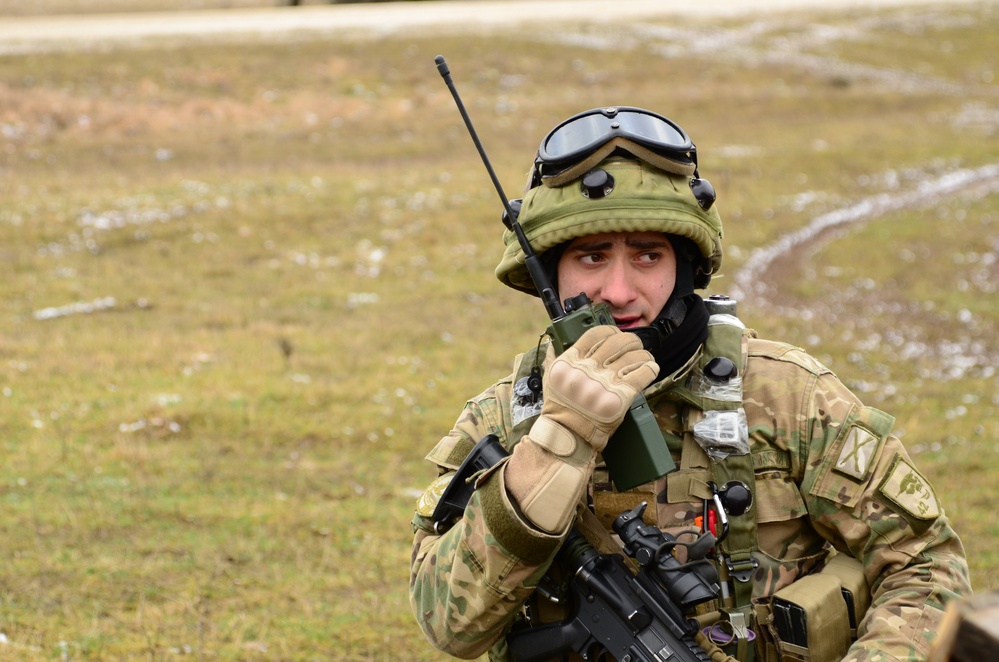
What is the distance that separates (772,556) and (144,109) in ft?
97.1

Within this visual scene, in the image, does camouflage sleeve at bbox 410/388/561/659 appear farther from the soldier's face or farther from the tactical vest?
the soldier's face

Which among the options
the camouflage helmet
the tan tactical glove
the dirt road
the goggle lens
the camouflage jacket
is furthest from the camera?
the dirt road

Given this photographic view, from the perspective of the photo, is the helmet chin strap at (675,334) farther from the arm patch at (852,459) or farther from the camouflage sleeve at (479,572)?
the camouflage sleeve at (479,572)

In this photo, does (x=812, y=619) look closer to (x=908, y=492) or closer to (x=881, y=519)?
(x=881, y=519)

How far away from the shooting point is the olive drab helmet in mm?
3660

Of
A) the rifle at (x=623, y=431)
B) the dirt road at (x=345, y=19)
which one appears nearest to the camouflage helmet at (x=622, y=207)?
the rifle at (x=623, y=431)

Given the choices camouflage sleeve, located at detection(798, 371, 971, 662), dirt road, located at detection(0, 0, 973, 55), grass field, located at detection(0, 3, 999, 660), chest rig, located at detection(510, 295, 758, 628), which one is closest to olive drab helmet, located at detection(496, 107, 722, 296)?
chest rig, located at detection(510, 295, 758, 628)

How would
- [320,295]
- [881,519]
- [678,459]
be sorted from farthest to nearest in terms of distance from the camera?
[320,295], [678,459], [881,519]

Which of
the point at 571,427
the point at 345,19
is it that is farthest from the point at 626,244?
the point at 345,19

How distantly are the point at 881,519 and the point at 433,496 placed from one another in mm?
1436

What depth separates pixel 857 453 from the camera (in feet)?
11.5

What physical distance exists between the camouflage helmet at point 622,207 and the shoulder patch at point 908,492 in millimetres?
958

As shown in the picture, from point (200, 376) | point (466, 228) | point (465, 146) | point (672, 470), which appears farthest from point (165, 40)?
point (672, 470)

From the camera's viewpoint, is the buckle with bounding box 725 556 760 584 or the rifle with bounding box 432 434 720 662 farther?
the buckle with bounding box 725 556 760 584
